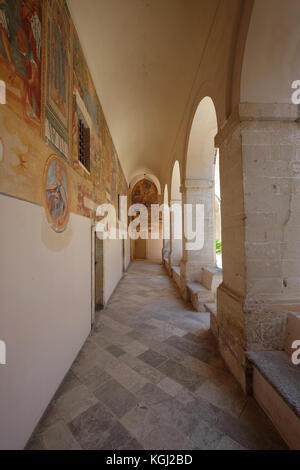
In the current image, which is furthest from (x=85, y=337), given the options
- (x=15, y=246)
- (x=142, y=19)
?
(x=142, y=19)

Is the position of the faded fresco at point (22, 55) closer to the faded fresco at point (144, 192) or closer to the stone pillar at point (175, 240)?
the stone pillar at point (175, 240)

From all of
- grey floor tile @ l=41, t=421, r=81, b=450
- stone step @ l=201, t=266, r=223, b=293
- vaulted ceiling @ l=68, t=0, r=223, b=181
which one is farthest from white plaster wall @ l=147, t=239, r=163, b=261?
grey floor tile @ l=41, t=421, r=81, b=450

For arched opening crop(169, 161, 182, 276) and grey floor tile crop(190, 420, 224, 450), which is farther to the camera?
arched opening crop(169, 161, 182, 276)

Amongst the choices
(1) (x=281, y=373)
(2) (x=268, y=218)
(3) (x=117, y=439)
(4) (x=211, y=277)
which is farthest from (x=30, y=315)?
(4) (x=211, y=277)

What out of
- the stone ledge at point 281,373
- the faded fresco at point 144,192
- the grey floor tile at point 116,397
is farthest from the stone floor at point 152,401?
the faded fresco at point 144,192

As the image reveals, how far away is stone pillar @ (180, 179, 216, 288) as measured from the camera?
505 centimetres

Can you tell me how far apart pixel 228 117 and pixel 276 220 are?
1491 mm

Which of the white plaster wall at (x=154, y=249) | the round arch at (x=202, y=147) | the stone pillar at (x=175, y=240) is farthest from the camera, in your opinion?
the white plaster wall at (x=154, y=249)

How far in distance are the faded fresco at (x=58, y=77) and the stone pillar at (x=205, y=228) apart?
340cm

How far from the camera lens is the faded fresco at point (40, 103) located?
148cm

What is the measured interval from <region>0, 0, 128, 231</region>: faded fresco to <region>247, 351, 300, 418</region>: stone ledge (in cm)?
278

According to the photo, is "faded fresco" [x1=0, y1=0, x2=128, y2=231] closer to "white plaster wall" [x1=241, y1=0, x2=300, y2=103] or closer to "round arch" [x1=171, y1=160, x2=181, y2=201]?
"white plaster wall" [x1=241, y1=0, x2=300, y2=103]
